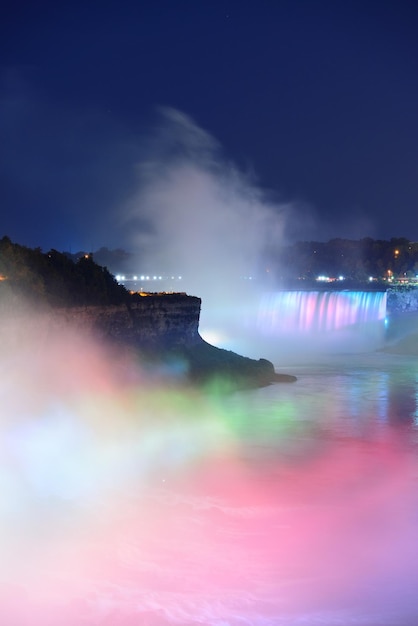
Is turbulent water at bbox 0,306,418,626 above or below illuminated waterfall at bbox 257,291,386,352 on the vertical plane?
below

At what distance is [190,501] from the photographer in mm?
22047

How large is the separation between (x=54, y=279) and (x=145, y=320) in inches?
203

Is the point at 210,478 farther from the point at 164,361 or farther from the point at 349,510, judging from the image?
the point at 164,361

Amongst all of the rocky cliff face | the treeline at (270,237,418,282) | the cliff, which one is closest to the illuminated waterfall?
the cliff

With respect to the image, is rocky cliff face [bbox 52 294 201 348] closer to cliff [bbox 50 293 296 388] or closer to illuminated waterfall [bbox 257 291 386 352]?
cliff [bbox 50 293 296 388]

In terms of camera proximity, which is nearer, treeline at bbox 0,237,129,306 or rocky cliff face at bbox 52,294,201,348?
treeline at bbox 0,237,129,306

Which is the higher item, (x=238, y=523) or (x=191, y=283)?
(x=191, y=283)

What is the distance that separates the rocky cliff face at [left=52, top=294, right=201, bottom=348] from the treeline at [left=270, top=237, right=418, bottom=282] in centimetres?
9048

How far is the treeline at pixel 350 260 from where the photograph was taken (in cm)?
13812

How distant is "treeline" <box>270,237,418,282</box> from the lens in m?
138

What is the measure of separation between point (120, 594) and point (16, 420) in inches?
555

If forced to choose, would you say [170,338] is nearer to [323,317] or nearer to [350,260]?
[323,317]

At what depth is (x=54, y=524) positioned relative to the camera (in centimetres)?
1927

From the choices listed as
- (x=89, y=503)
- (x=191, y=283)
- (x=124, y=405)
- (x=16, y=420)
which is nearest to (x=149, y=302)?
(x=124, y=405)
